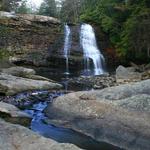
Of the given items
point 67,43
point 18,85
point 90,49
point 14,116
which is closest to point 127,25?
point 90,49

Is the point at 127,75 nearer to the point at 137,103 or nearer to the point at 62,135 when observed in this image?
the point at 137,103

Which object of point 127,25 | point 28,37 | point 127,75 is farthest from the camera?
point 28,37

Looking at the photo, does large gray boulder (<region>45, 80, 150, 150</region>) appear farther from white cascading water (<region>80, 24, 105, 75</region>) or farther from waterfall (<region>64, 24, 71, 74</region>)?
waterfall (<region>64, 24, 71, 74</region>)

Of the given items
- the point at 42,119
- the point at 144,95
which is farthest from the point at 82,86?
the point at 144,95

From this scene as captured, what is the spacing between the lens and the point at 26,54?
28.0 m

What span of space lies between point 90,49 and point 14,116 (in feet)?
60.5

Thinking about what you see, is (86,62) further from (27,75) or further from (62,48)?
(27,75)

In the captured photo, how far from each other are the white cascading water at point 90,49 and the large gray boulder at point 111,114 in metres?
14.8

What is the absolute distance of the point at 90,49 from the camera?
2906 centimetres

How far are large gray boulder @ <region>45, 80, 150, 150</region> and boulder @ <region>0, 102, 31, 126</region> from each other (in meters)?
0.82

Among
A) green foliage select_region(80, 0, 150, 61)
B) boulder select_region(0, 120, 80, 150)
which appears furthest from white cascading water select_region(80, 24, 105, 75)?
boulder select_region(0, 120, 80, 150)

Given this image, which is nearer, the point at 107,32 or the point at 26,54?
the point at 26,54

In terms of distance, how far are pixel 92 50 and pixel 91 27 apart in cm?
304

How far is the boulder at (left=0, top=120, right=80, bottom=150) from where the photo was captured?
7258mm
